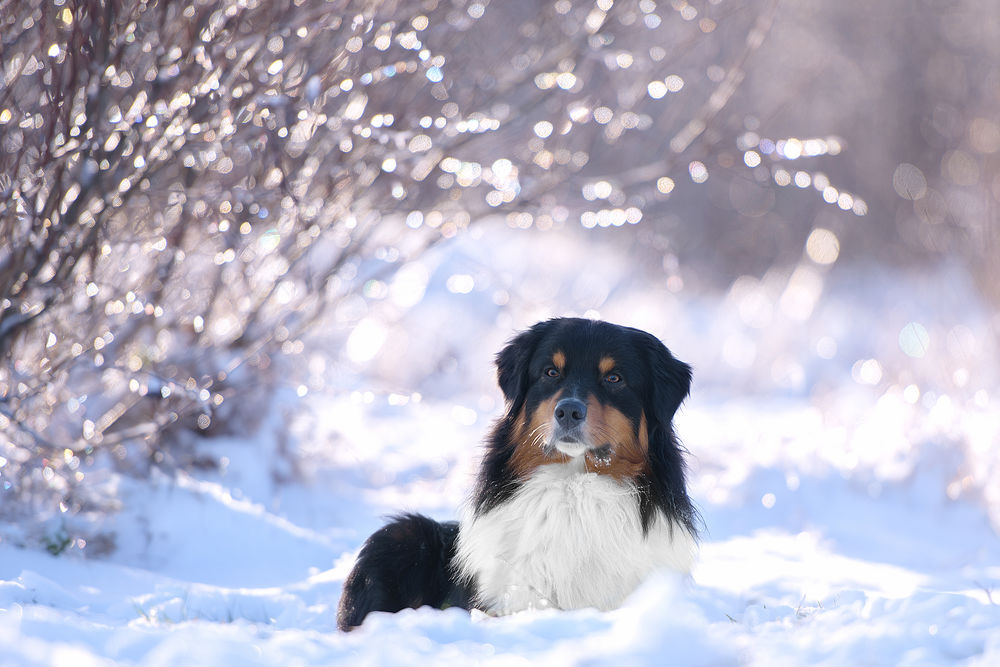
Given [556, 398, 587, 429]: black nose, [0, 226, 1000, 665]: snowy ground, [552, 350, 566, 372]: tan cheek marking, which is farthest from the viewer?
[552, 350, 566, 372]: tan cheek marking

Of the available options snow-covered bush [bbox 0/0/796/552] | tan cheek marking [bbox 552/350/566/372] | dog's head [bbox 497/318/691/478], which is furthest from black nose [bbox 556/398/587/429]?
snow-covered bush [bbox 0/0/796/552]

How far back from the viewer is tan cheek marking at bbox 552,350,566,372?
4213 mm

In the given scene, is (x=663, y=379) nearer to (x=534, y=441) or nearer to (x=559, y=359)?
(x=559, y=359)

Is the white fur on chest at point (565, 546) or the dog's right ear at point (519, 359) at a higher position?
the dog's right ear at point (519, 359)

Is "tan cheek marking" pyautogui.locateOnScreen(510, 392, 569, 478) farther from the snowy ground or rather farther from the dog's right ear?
the snowy ground

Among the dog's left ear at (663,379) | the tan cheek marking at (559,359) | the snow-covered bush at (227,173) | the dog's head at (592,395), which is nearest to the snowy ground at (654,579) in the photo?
the snow-covered bush at (227,173)

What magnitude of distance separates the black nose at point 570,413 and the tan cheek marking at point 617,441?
0.04 metres

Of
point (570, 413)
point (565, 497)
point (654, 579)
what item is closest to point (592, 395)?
point (570, 413)

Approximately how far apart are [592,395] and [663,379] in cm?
41

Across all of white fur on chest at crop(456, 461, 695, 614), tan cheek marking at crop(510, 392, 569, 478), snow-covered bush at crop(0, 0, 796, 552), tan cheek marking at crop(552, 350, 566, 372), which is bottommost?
white fur on chest at crop(456, 461, 695, 614)

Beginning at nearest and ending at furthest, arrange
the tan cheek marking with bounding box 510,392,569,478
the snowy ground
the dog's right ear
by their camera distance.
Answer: the snowy ground, the tan cheek marking with bounding box 510,392,569,478, the dog's right ear

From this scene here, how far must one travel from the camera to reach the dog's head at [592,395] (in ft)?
13.3

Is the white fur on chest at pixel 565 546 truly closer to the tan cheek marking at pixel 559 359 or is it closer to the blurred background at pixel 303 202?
the tan cheek marking at pixel 559 359

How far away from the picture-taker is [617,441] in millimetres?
4113
